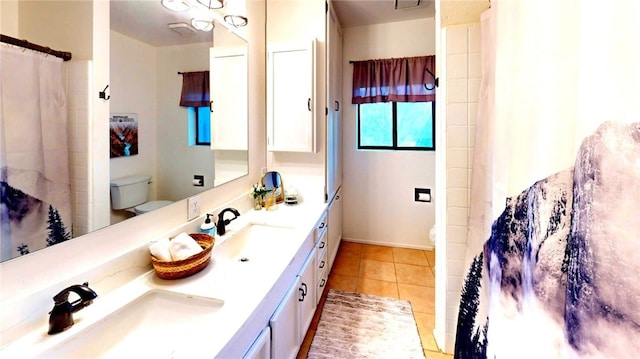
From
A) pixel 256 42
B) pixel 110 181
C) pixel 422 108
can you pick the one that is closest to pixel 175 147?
pixel 110 181

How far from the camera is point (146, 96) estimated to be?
3.77 ft

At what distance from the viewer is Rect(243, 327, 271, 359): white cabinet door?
0.94 meters

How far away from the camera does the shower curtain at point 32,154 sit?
2.31 ft

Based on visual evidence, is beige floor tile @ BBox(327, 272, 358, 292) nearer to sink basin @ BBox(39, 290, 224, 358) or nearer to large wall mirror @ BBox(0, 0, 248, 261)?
large wall mirror @ BBox(0, 0, 248, 261)

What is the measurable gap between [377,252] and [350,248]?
33 cm

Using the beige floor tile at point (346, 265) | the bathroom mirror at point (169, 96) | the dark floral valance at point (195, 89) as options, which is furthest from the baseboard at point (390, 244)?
the dark floral valance at point (195, 89)

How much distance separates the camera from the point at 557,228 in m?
0.68

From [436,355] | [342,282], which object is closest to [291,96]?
[342,282]

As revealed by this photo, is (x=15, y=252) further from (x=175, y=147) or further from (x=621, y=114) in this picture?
(x=621, y=114)

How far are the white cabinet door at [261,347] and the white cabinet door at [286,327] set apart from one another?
0.12 feet

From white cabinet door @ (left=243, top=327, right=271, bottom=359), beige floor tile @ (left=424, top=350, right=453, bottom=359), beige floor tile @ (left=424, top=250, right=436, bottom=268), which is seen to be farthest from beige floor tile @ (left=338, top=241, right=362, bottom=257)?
white cabinet door @ (left=243, top=327, right=271, bottom=359)

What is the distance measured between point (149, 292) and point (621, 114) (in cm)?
137

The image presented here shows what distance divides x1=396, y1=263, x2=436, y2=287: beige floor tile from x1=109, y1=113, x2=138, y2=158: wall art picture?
239 centimetres

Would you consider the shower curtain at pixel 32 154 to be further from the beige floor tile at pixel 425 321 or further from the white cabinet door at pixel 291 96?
the beige floor tile at pixel 425 321
